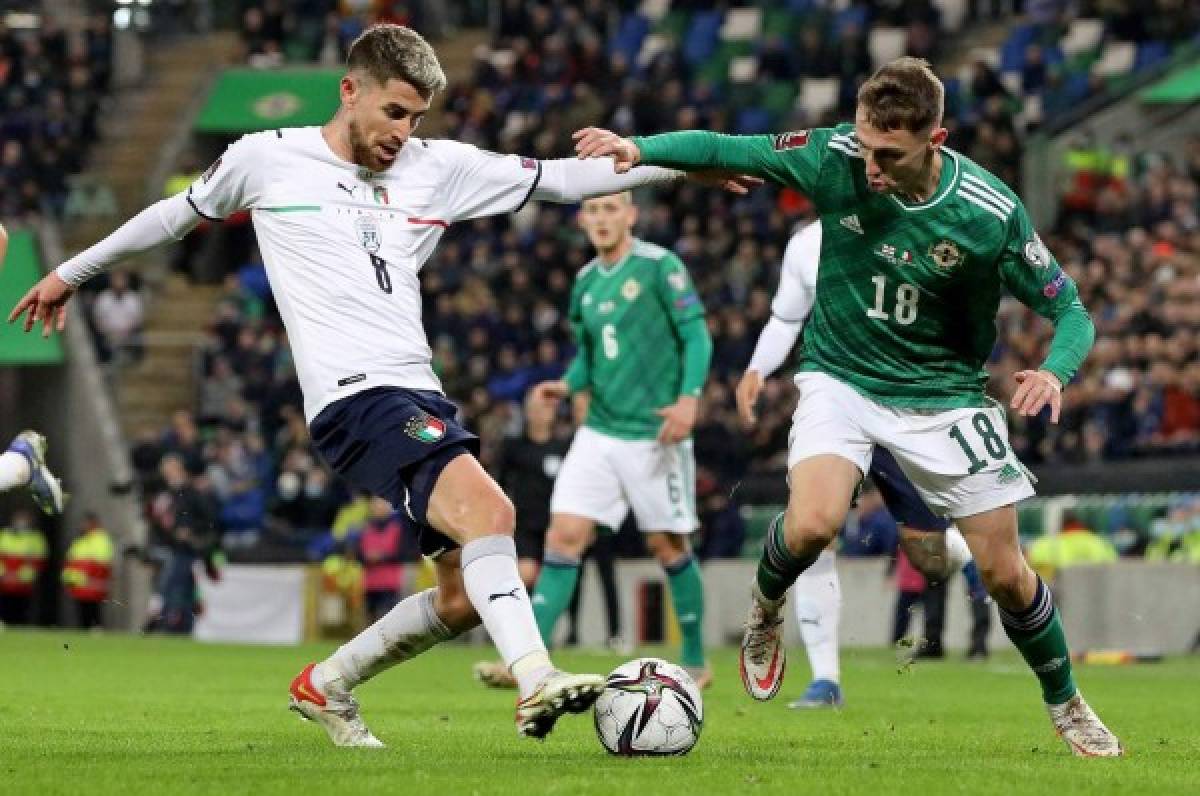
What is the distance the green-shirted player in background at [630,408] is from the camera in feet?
44.1

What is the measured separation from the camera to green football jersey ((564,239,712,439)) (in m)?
13.7

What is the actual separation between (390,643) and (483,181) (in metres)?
1.64

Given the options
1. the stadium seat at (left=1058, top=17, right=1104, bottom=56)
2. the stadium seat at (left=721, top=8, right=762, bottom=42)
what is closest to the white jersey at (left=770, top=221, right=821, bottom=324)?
the stadium seat at (left=1058, top=17, right=1104, bottom=56)

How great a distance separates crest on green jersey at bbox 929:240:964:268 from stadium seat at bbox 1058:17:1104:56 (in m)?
22.4

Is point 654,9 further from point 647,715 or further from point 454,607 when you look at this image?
point 647,715

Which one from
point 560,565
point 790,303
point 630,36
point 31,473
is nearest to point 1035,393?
point 790,303

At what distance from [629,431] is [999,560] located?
5.61 metres

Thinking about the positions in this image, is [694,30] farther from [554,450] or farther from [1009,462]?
[1009,462]

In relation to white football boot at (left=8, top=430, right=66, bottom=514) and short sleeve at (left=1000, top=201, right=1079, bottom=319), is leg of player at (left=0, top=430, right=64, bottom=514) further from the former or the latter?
short sleeve at (left=1000, top=201, right=1079, bottom=319)

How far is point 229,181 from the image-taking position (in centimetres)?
829

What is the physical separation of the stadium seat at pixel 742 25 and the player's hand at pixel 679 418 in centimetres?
2079

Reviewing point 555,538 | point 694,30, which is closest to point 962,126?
point 694,30

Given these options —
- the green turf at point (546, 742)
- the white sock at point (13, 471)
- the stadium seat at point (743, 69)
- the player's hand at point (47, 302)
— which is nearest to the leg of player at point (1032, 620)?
the green turf at point (546, 742)

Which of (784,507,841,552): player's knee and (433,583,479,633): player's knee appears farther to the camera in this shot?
(784,507,841,552): player's knee
